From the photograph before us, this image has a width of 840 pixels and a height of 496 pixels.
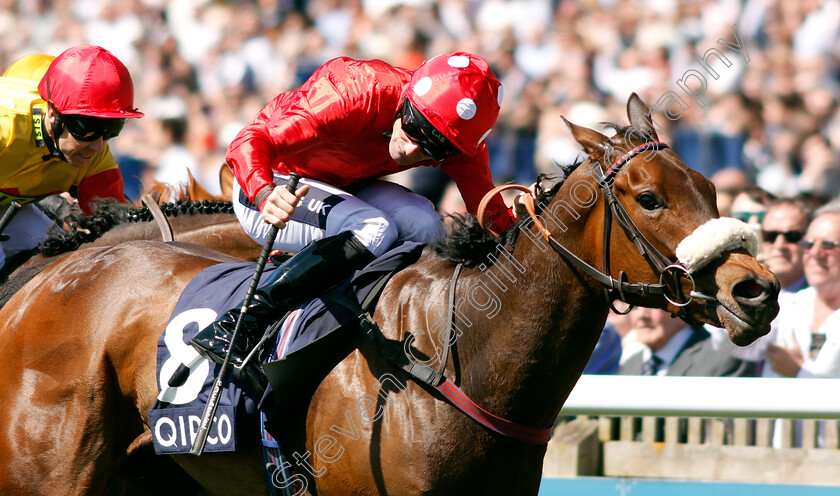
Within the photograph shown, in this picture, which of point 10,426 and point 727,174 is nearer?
point 10,426

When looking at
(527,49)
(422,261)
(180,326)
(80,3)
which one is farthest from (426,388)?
(80,3)

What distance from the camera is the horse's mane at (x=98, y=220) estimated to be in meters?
4.05

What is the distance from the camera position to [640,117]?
277cm

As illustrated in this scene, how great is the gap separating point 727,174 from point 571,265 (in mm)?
3966

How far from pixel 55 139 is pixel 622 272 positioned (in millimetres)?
2524

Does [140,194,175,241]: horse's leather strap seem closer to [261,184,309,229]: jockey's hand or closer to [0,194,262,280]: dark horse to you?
[0,194,262,280]: dark horse

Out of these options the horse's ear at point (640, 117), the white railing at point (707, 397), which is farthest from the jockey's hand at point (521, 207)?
the white railing at point (707, 397)

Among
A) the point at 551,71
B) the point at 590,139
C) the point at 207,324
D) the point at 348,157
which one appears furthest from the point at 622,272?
the point at 551,71

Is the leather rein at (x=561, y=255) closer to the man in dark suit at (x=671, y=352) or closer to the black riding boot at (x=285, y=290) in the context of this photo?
the black riding boot at (x=285, y=290)

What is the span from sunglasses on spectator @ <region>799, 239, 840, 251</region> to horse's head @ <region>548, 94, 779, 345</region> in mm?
2755

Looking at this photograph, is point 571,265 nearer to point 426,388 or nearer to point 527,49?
point 426,388

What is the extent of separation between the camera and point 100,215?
4.29 metres

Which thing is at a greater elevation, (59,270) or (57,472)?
(59,270)

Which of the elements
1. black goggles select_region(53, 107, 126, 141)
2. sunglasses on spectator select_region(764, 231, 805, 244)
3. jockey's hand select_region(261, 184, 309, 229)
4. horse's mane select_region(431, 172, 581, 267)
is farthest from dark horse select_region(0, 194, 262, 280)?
sunglasses on spectator select_region(764, 231, 805, 244)
